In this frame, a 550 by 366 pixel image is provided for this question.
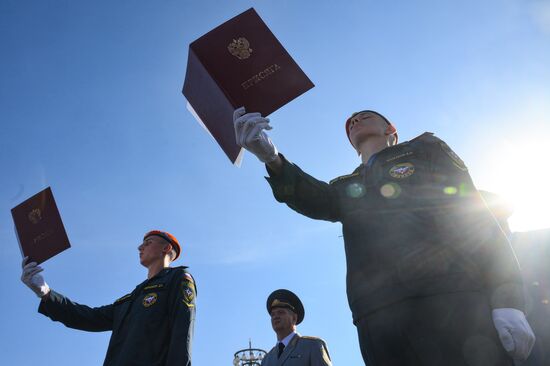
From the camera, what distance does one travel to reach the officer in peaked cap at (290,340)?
18.1ft

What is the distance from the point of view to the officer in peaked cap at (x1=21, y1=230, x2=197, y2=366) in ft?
14.3

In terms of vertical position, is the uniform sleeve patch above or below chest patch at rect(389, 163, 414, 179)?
above

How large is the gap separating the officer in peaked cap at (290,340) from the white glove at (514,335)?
346 centimetres

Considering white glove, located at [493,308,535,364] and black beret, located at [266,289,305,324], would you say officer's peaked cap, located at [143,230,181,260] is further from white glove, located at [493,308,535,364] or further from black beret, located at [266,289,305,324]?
white glove, located at [493,308,535,364]

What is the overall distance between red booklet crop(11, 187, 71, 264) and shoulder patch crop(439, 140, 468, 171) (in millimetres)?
4032

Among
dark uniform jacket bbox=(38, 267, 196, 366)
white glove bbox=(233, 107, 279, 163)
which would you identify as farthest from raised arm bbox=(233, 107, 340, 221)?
dark uniform jacket bbox=(38, 267, 196, 366)

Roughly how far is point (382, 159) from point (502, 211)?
1994 millimetres

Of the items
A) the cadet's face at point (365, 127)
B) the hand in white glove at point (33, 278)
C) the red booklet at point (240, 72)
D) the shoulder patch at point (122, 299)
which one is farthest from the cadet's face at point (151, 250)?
the cadet's face at point (365, 127)

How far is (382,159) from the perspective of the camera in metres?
3.01

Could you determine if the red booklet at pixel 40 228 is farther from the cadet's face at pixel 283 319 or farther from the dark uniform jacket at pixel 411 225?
the dark uniform jacket at pixel 411 225

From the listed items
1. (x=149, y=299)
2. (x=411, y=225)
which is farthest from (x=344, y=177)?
(x=149, y=299)

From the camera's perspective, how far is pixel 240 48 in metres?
3.11

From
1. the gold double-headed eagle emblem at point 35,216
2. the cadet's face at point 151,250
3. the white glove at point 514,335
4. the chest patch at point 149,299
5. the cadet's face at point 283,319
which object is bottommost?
the white glove at point 514,335

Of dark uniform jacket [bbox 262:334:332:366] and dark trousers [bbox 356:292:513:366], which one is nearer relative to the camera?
dark trousers [bbox 356:292:513:366]
